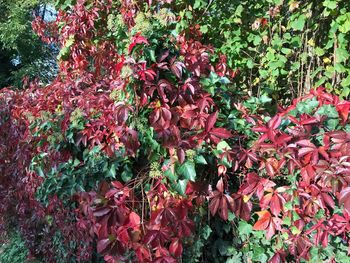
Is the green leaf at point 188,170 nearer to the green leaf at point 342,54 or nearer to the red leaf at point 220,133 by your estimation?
the red leaf at point 220,133

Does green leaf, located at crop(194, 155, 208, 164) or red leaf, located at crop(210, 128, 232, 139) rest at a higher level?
red leaf, located at crop(210, 128, 232, 139)

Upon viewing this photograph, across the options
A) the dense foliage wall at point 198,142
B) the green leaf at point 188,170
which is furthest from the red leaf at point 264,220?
the green leaf at point 188,170

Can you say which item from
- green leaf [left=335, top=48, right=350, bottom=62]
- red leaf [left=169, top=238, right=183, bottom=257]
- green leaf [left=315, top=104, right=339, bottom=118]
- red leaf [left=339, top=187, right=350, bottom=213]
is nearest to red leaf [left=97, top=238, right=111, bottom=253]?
red leaf [left=169, top=238, right=183, bottom=257]

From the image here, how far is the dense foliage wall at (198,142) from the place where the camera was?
1.98 meters

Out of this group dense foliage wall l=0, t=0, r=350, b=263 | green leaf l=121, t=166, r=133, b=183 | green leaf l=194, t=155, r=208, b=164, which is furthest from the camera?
green leaf l=121, t=166, r=133, b=183

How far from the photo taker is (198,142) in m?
2.12

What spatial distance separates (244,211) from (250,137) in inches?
18.8

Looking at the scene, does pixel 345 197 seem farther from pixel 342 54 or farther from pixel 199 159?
pixel 342 54

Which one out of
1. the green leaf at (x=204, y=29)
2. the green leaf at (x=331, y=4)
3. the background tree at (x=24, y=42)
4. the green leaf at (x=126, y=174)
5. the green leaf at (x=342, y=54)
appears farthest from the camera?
the background tree at (x=24, y=42)

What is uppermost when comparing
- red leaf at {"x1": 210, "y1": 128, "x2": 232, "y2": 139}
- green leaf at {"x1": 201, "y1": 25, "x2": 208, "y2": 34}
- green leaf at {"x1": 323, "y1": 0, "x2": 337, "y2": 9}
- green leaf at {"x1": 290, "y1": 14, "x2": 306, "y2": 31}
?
green leaf at {"x1": 323, "y1": 0, "x2": 337, "y2": 9}

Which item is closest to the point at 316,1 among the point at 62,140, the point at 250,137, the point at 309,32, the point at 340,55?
the point at 309,32

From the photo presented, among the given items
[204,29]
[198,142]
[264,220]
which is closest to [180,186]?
[198,142]

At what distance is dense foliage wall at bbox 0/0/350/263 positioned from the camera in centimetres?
198

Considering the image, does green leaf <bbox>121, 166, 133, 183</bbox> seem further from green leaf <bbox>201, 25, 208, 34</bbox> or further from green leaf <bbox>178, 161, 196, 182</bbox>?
green leaf <bbox>201, 25, 208, 34</bbox>
